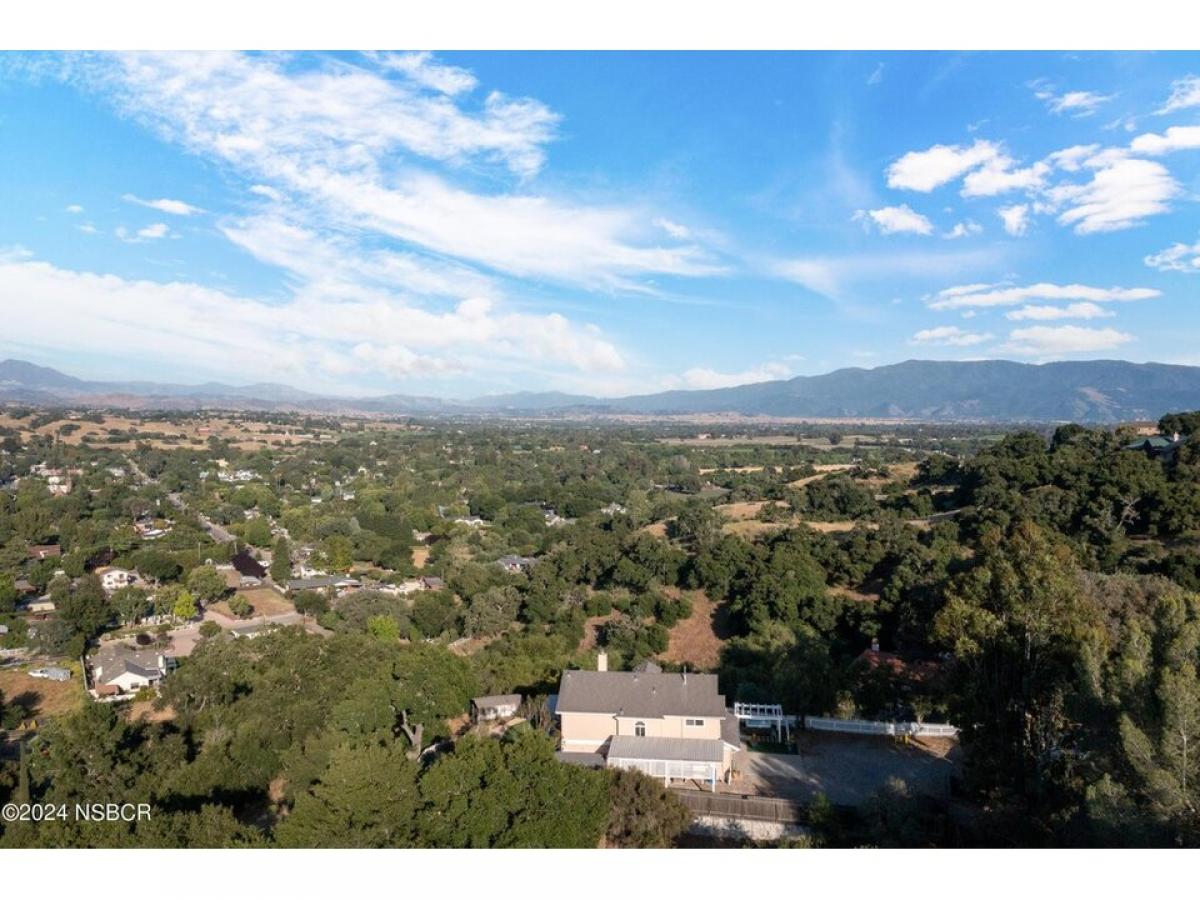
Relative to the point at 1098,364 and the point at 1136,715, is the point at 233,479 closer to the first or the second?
the point at 1136,715

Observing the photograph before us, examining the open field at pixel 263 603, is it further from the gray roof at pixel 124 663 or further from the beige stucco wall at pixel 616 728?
the beige stucco wall at pixel 616 728

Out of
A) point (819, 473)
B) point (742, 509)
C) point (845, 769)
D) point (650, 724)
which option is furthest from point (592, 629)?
point (819, 473)

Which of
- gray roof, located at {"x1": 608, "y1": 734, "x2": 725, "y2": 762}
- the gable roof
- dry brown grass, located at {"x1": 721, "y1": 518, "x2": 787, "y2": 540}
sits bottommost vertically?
the gable roof

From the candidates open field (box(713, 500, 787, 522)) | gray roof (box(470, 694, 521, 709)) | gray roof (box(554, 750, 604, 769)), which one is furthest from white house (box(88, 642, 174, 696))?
open field (box(713, 500, 787, 522))

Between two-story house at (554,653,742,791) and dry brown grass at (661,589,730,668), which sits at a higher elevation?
two-story house at (554,653,742,791)

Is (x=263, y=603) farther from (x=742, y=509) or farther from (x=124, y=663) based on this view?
(x=742, y=509)

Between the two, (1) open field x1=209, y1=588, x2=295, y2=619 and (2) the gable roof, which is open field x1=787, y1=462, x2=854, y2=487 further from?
(2) the gable roof

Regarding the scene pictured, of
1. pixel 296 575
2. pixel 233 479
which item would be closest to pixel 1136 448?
pixel 296 575
